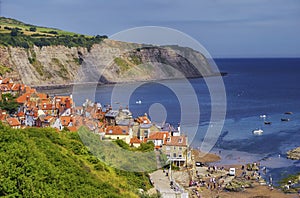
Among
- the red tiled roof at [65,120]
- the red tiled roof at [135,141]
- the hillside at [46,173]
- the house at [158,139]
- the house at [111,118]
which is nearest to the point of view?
the hillside at [46,173]

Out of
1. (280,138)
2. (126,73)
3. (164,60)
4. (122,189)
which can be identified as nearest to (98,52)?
(126,73)

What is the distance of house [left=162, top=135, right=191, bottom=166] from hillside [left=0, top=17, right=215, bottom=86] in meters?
66.9

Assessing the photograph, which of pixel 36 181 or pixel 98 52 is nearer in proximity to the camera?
pixel 36 181

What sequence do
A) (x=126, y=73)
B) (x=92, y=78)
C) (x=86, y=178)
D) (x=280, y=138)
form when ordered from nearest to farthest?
(x=86, y=178) < (x=280, y=138) < (x=92, y=78) < (x=126, y=73)

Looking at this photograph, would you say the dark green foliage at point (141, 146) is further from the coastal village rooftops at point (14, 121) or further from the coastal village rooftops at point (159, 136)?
the coastal village rooftops at point (14, 121)

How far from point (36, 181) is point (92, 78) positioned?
348 ft

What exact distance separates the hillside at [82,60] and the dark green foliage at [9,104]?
4314cm

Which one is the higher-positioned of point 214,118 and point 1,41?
point 1,41

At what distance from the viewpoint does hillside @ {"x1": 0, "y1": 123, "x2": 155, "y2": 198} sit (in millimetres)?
14945

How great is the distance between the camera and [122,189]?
21.1 meters

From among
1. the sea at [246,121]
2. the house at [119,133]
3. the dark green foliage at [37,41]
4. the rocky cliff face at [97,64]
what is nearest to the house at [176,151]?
the house at [119,133]

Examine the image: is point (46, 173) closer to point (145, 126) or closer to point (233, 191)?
point (233, 191)

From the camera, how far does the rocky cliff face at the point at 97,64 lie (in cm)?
10850

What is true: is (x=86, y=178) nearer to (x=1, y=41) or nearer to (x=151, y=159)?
(x=151, y=159)
